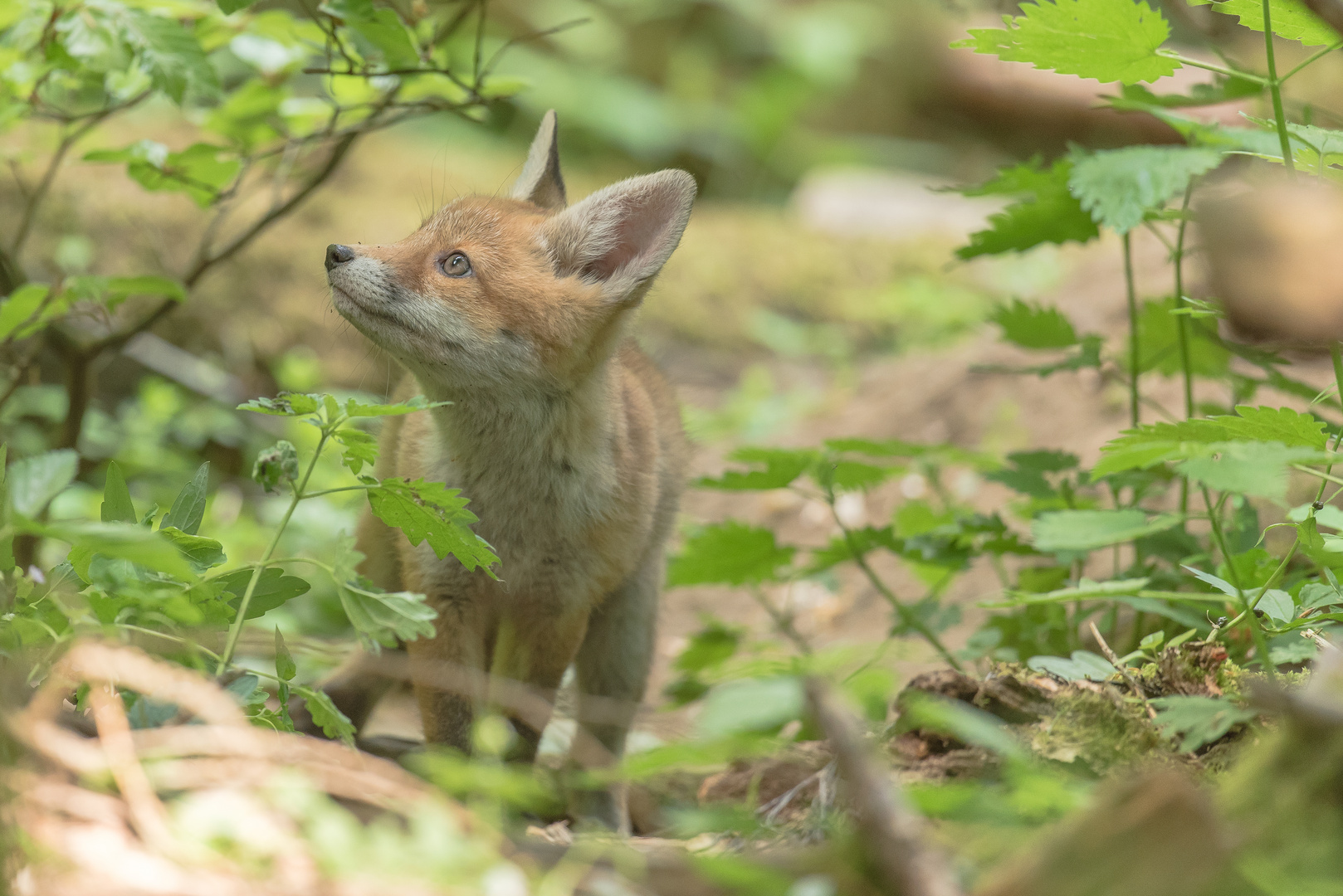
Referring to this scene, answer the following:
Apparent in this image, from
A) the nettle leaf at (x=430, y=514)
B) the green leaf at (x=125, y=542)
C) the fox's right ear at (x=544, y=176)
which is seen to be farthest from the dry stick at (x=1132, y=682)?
the fox's right ear at (x=544, y=176)

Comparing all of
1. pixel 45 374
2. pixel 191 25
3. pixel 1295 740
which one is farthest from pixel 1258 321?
pixel 45 374

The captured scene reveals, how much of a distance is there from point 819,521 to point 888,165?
8.85 meters

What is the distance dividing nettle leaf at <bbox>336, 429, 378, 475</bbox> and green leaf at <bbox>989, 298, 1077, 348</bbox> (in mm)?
2396

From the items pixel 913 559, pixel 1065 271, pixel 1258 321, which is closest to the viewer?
pixel 1258 321

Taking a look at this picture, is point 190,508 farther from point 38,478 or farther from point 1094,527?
point 1094,527

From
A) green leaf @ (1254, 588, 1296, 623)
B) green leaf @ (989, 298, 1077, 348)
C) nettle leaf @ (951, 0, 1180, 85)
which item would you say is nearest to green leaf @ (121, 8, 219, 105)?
nettle leaf @ (951, 0, 1180, 85)

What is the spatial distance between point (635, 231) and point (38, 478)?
6.96 feet

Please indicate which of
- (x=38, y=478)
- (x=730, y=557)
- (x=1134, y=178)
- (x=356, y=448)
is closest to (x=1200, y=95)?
(x=1134, y=178)

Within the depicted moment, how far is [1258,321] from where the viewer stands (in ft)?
7.18

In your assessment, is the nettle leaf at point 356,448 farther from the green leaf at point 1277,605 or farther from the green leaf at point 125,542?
the green leaf at point 1277,605

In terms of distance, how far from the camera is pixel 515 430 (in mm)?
3650

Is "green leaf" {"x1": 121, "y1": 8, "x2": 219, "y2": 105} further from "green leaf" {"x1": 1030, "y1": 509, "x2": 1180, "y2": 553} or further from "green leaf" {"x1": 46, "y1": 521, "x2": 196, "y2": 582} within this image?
"green leaf" {"x1": 1030, "y1": 509, "x2": 1180, "y2": 553}

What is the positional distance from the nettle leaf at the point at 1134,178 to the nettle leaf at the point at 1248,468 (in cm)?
88

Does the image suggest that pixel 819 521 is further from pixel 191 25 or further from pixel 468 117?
pixel 191 25
